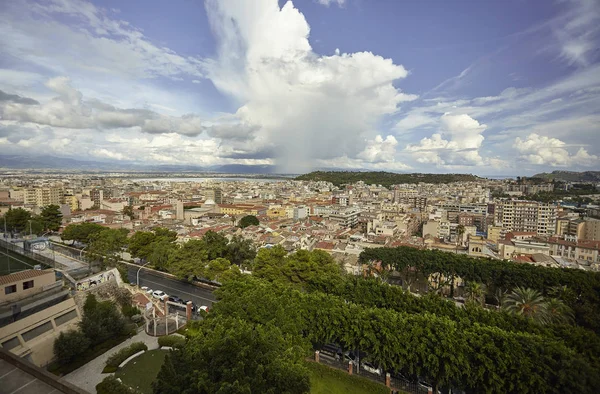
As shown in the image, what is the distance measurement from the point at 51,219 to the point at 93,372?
3714 centimetres

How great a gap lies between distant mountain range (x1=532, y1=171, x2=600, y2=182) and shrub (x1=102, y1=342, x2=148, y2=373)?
119 metres

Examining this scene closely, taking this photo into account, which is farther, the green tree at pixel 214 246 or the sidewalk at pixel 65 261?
the green tree at pixel 214 246

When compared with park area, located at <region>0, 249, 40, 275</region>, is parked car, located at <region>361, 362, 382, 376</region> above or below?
below

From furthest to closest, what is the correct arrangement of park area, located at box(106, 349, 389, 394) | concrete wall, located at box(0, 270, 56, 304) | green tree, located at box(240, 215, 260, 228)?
green tree, located at box(240, 215, 260, 228), concrete wall, located at box(0, 270, 56, 304), park area, located at box(106, 349, 389, 394)

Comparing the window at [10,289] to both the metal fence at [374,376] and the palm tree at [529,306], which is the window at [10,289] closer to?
the metal fence at [374,376]

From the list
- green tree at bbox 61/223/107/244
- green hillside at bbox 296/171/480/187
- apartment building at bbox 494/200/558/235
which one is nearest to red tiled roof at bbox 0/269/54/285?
green tree at bbox 61/223/107/244

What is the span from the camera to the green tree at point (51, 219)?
40594 millimetres

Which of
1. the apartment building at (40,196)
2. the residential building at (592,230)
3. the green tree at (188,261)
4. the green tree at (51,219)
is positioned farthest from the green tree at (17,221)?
the residential building at (592,230)

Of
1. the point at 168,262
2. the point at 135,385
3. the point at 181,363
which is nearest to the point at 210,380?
the point at 181,363

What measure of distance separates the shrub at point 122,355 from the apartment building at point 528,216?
2421 inches

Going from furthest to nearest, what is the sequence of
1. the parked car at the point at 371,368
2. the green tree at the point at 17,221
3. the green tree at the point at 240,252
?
the green tree at the point at 17,221 → the green tree at the point at 240,252 → the parked car at the point at 371,368

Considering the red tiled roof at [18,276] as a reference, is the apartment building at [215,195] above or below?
below

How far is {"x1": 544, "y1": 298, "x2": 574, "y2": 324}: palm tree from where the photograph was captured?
59.9 feet

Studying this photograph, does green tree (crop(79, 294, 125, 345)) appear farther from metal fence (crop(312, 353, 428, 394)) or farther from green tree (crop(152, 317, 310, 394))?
metal fence (crop(312, 353, 428, 394))
